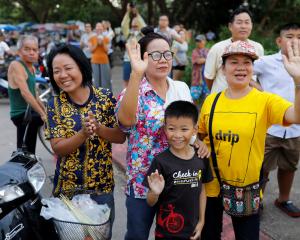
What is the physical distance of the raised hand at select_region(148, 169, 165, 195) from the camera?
205cm

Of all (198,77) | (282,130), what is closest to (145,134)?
(282,130)

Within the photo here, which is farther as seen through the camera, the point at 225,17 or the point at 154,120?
the point at 225,17

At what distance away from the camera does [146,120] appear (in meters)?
2.19

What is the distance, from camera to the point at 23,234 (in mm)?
2094

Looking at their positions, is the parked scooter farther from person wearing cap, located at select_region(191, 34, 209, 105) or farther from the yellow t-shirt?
person wearing cap, located at select_region(191, 34, 209, 105)

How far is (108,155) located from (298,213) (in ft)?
6.90

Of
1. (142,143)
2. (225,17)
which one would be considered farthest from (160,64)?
(225,17)

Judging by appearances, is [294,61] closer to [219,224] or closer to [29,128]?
[219,224]

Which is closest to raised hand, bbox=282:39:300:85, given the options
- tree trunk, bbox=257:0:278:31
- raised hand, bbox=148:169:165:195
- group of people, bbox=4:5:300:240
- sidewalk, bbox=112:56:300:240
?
group of people, bbox=4:5:300:240

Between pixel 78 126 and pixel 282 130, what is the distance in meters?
1.93

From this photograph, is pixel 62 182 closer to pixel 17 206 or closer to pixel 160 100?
pixel 17 206

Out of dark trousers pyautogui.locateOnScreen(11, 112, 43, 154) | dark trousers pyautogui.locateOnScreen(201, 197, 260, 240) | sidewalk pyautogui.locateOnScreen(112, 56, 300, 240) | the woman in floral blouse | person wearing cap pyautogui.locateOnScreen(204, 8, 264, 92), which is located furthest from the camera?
dark trousers pyautogui.locateOnScreen(11, 112, 43, 154)

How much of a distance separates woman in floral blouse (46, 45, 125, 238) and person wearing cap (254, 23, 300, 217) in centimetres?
159

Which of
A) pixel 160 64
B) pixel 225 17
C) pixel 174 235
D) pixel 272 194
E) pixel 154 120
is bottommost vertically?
pixel 272 194
